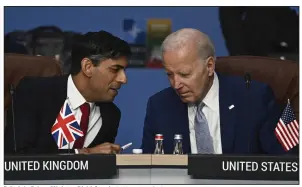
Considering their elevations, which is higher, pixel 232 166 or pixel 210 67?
pixel 210 67

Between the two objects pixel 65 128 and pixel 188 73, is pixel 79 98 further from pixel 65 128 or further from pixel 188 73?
pixel 188 73

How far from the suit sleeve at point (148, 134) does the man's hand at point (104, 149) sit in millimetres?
211

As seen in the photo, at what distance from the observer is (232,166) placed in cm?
396

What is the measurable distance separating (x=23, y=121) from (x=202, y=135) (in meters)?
0.94

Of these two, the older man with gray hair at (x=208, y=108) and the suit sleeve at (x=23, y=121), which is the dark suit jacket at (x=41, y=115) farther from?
the older man with gray hair at (x=208, y=108)

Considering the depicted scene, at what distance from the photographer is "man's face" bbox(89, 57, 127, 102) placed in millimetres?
4395

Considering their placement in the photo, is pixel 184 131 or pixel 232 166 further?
pixel 184 131

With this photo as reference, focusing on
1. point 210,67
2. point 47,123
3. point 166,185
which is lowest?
point 166,185

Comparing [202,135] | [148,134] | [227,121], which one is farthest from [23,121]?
[227,121]

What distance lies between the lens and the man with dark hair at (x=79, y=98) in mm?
A: 4383

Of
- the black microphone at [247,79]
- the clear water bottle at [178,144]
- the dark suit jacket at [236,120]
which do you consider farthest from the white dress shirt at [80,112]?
the black microphone at [247,79]
